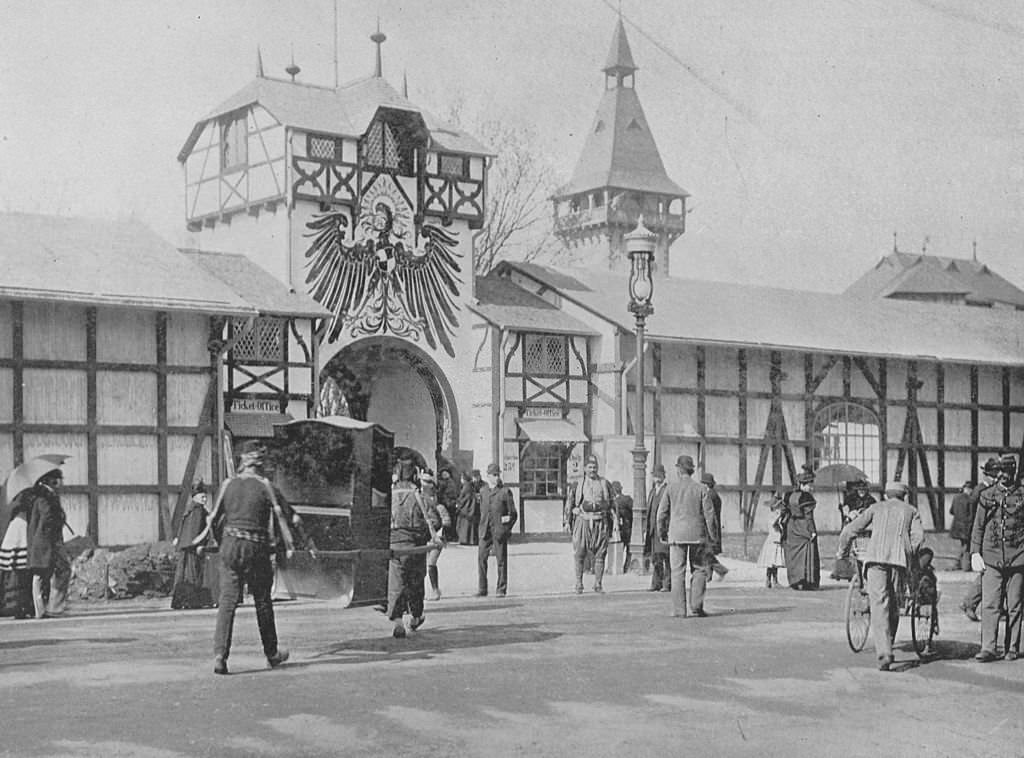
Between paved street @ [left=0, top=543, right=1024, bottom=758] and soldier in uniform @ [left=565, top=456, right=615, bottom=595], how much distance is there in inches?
128

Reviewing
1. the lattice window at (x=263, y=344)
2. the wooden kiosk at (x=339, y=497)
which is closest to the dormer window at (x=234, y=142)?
the lattice window at (x=263, y=344)

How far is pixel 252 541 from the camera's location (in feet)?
37.3

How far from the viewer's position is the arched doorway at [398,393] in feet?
104

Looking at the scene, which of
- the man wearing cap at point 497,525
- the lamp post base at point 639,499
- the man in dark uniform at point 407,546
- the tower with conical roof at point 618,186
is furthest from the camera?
the tower with conical roof at point 618,186

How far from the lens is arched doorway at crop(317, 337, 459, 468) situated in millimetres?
31844

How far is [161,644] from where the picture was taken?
12914 millimetres

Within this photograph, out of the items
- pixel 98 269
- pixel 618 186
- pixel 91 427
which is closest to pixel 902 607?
pixel 91 427

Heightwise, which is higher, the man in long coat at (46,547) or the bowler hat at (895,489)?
the bowler hat at (895,489)

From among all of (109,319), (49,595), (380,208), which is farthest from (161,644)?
(380,208)

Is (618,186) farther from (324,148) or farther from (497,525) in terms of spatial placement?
(497,525)

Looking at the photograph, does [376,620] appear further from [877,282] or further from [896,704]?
[877,282]

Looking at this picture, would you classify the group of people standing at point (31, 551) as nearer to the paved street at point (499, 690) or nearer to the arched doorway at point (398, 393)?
the paved street at point (499, 690)

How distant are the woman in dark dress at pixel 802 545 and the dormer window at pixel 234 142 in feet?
54.5

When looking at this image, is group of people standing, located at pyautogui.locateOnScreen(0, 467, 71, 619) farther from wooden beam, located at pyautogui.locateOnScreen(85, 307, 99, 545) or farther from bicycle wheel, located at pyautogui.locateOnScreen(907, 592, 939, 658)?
bicycle wheel, located at pyautogui.locateOnScreen(907, 592, 939, 658)
